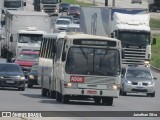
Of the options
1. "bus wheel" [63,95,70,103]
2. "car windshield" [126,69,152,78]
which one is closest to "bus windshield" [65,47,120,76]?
"bus wheel" [63,95,70,103]

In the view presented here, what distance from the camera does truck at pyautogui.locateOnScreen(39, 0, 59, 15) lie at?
108m

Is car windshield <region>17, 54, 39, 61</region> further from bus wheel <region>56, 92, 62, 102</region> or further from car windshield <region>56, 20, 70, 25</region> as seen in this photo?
car windshield <region>56, 20, 70, 25</region>

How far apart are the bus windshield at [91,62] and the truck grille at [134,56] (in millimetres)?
21320

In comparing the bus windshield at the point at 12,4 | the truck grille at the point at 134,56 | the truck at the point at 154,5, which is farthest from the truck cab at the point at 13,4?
the truck grille at the point at 134,56

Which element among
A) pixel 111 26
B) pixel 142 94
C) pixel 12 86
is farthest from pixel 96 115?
pixel 111 26

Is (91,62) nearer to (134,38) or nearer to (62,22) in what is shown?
(134,38)

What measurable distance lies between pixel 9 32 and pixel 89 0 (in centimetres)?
6920

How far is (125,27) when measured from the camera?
185 feet

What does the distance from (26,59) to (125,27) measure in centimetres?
695

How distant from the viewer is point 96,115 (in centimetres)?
3009

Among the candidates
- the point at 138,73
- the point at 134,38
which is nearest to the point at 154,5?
the point at 134,38

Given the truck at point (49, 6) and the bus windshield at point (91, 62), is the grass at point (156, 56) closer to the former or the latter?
the truck at point (49, 6)

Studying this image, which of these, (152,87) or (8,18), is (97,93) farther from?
(8,18)

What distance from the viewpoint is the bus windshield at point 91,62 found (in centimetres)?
3741
